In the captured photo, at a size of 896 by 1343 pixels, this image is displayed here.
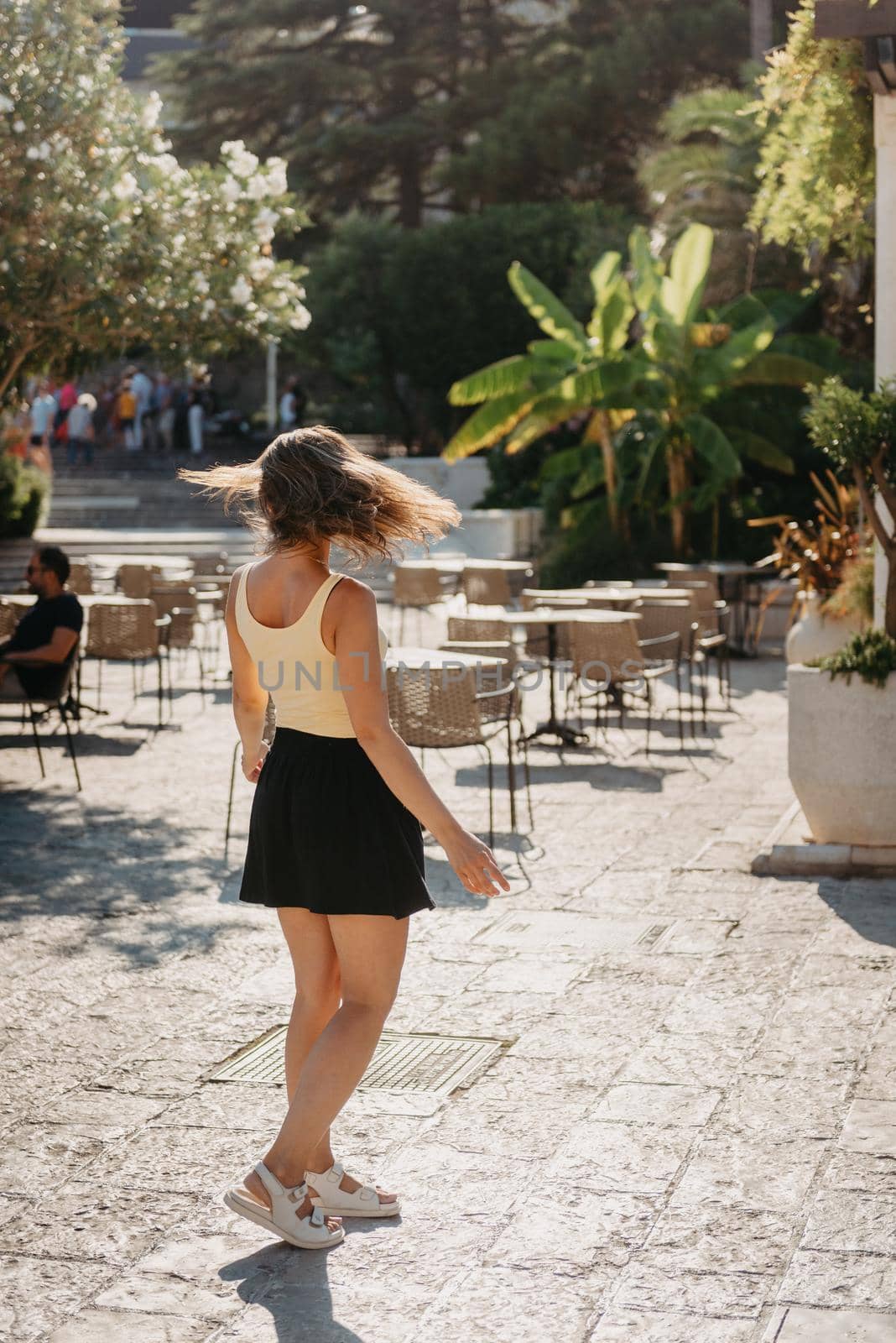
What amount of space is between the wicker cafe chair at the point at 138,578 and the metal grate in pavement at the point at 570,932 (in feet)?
28.1

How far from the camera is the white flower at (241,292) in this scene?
11.8 metres

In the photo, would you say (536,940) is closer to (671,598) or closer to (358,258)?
(671,598)

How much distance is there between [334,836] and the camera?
382 cm

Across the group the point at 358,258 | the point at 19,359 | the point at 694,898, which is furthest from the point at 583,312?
the point at 694,898

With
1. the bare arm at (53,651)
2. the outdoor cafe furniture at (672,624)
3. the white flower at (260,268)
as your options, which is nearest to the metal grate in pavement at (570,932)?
the bare arm at (53,651)

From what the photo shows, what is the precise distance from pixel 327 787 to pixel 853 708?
4407 mm

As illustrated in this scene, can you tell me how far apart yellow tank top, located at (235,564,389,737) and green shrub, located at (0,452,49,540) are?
788 inches

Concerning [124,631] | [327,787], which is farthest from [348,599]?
[124,631]

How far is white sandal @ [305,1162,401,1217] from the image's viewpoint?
13.4 feet

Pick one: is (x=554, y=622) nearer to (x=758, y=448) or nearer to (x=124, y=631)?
(x=124, y=631)

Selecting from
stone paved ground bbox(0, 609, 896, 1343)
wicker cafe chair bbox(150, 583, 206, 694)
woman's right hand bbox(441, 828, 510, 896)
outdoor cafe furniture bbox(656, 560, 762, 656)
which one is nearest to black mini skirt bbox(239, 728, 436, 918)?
woman's right hand bbox(441, 828, 510, 896)

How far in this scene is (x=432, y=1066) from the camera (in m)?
5.23

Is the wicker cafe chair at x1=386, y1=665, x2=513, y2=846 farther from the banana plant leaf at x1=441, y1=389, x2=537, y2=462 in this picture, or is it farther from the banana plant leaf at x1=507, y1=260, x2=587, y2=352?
the banana plant leaf at x1=507, y1=260, x2=587, y2=352

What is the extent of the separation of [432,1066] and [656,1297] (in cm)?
168
